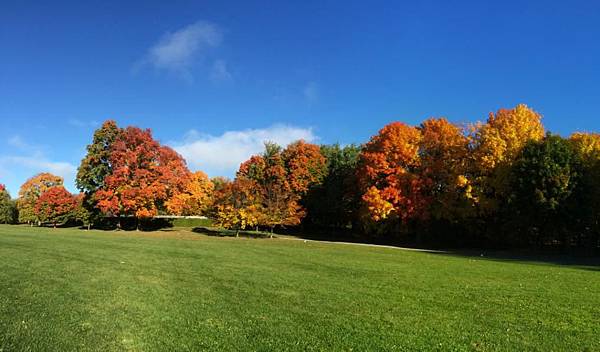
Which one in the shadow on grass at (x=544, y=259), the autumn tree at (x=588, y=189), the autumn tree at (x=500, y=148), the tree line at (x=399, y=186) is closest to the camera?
the shadow on grass at (x=544, y=259)

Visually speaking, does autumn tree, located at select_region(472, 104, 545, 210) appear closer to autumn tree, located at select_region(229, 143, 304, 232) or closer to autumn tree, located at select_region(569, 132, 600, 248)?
autumn tree, located at select_region(569, 132, 600, 248)

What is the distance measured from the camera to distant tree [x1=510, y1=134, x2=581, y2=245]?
37.5 m

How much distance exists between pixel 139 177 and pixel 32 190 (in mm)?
31323

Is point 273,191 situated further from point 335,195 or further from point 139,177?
point 139,177

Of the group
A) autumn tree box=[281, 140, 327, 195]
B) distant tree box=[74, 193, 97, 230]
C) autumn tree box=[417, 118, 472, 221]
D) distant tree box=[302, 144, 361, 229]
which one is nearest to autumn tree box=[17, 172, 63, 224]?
distant tree box=[74, 193, 97, 230]

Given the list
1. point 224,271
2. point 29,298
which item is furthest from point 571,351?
point 224,271

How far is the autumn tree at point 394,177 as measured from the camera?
45125 millimetres

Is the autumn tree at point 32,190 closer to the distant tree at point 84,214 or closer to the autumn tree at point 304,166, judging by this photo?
the distant tree at point 84,214

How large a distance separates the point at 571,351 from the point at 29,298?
1122cm

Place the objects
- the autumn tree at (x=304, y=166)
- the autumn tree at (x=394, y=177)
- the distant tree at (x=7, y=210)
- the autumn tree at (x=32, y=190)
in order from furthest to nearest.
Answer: the distant tree at (x=7, y=210)
the autumn tree at (x=32, y=190)
the autumn tree at (x=304, y=166)
the autumn tree at (x=394, y=177)

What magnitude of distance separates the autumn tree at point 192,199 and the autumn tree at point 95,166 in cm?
1024

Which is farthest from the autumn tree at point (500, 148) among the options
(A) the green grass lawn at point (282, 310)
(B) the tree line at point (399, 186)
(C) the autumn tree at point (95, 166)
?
(C) the autumn tree at point (95, 166)

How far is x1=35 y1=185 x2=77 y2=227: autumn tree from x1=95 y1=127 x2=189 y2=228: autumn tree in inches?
392

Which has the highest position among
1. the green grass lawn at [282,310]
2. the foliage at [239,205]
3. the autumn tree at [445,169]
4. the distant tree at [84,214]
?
the autumn tree at [445,169]
